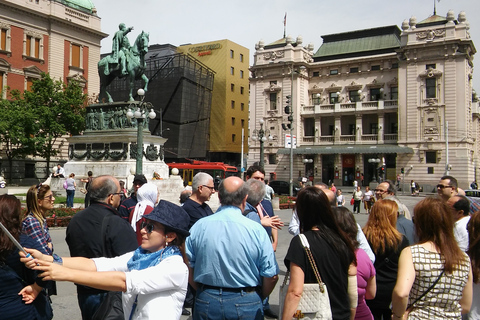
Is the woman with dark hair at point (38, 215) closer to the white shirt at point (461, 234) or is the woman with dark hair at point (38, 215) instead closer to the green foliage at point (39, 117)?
the white shirt at point (461, 234)

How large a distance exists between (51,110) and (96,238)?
3678cm

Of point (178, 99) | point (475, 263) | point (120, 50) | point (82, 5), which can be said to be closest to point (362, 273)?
point (475, 263)

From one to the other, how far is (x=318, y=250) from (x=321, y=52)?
6108 cm

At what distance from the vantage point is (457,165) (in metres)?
47.6

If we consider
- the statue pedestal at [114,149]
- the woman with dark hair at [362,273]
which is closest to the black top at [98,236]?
the woman with dark hair at [362,273]

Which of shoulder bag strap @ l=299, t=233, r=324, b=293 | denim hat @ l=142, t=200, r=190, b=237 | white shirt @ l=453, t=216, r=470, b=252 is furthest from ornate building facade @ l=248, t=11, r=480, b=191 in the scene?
denim hat @ l=142, t=200, r=190, b=237

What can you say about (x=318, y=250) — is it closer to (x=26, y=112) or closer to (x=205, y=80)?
(x=26, y=112)

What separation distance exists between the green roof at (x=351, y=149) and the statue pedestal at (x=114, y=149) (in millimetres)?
34384

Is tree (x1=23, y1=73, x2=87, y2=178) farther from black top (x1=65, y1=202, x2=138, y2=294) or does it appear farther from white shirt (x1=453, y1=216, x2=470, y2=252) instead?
white shirt (x1=453, y1=216, x2=470, y2=252)

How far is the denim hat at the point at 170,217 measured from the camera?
295 centimetres

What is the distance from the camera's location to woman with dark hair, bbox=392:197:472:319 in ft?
10.6

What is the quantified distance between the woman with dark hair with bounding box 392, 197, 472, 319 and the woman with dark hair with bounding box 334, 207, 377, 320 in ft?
1.53

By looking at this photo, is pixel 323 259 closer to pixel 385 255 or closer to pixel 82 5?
pixel 385 255

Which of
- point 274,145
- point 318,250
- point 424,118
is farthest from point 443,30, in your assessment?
point 318,250
